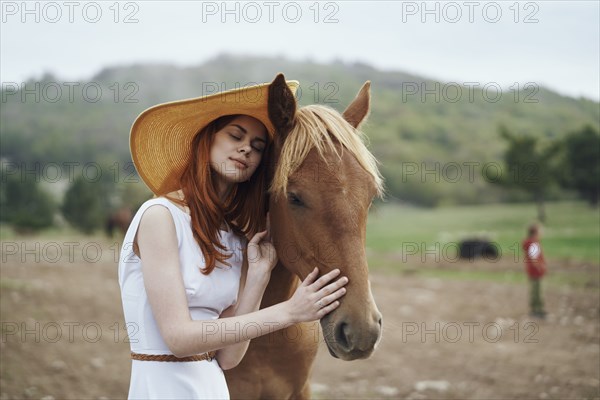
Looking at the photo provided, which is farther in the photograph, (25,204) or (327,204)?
(25,204)

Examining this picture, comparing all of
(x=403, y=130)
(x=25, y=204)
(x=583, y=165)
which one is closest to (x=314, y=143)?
(x=583, y=165)

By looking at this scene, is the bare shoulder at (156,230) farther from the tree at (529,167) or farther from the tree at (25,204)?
the tree at (529,167)

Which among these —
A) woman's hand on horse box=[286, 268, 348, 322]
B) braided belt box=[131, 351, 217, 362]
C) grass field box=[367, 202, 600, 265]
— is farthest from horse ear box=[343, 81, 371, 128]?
grass field box=[367, 202, 600, 265]

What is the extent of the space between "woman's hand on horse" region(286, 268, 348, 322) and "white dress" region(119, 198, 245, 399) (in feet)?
1.14

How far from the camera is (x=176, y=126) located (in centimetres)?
256

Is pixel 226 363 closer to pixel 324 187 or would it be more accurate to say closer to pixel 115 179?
pixel 324 187

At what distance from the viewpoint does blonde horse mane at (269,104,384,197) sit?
238 cm

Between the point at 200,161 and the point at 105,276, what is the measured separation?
1227 centimetres

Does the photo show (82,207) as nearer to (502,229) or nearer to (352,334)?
(502,229)

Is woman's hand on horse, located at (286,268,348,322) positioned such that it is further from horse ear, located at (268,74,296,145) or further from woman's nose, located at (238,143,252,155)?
horse ear, located at (268,74,296,145)

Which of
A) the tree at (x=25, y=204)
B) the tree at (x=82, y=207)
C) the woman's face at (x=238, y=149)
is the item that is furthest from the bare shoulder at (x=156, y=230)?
the tree at (x=82, y=207)

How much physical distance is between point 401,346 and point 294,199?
7.31 meters

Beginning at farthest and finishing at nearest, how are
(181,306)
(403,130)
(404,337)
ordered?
(403,130) < (404,337) < (181,306)

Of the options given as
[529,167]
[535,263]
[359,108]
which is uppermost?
[359,108]
